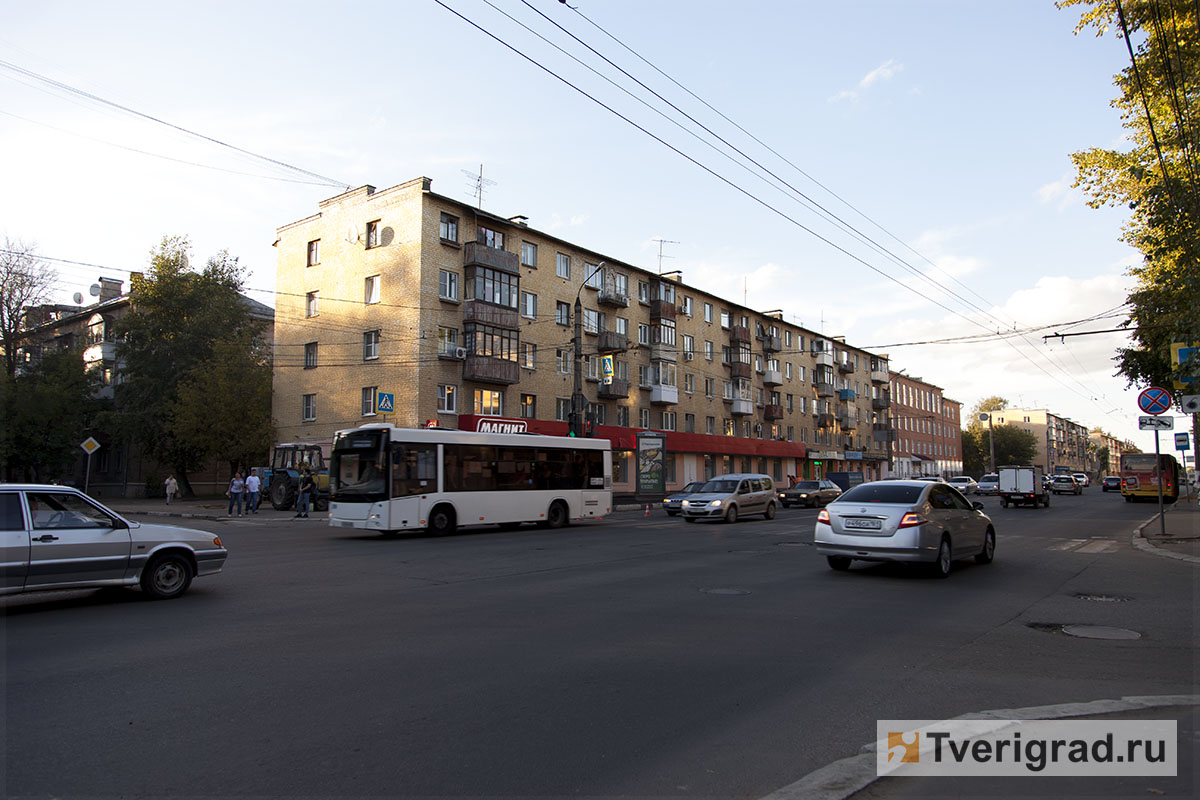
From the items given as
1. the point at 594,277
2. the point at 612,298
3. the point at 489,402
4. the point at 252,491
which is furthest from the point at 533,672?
the point at 612,298

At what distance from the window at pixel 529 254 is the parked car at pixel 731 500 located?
20.3 m

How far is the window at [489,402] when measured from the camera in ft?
128

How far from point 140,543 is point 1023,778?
31.0ft

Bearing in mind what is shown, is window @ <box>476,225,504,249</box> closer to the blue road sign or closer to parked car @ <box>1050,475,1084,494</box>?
the blue road sign

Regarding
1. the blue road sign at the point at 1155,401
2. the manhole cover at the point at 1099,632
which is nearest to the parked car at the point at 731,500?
the blue road sign at the point at 1155,401

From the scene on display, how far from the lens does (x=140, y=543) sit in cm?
924

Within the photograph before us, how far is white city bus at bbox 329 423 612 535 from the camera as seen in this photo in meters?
19.1

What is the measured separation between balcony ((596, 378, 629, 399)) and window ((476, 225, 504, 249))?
36.0ft

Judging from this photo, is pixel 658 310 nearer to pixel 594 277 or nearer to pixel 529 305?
pixel 594 277

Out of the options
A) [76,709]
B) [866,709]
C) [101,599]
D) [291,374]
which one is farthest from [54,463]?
[866,709]

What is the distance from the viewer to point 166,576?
955 cm

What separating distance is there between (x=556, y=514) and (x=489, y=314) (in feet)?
58.7

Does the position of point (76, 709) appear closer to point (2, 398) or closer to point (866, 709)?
point (866, 709)

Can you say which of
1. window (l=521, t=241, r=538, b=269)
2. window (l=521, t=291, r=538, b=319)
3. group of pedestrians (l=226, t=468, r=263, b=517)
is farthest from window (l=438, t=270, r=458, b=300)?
group of pedestrians (l=226, t=468, r=263, b=517)
